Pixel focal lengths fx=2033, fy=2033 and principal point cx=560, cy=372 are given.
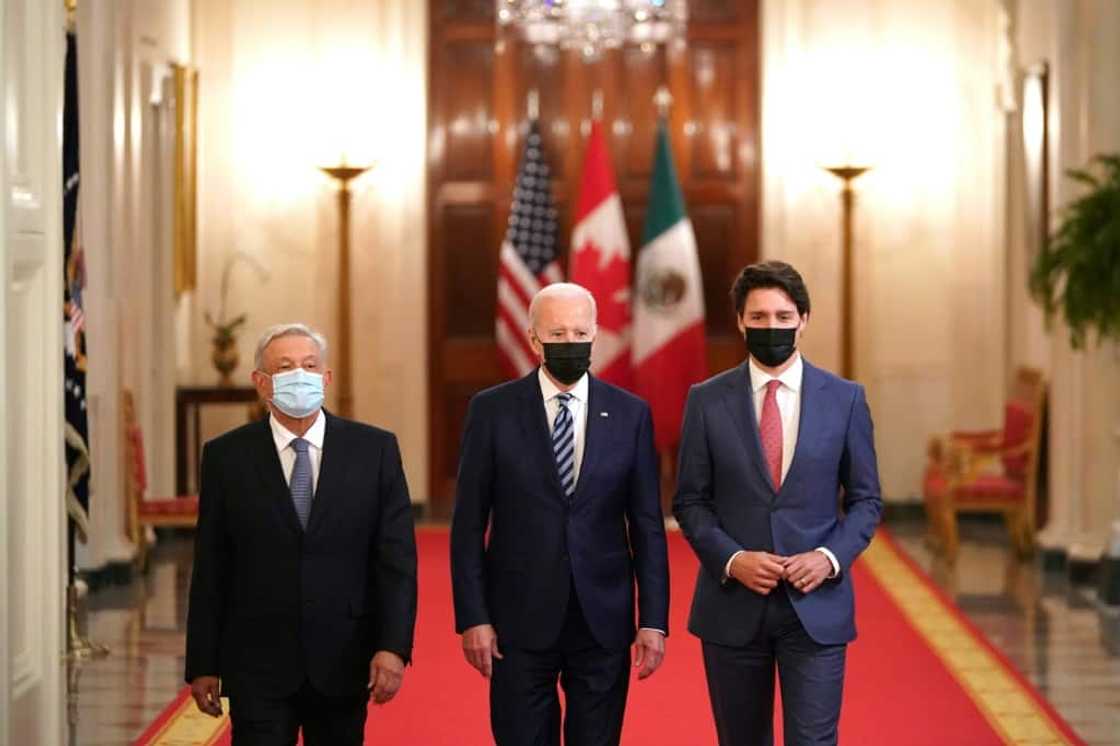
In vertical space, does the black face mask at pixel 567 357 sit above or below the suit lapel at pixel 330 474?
above

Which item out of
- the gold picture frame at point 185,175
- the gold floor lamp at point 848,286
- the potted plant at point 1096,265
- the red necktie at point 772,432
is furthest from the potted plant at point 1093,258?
the gold picture frame at point 185,175

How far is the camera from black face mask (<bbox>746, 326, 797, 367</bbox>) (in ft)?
17.5

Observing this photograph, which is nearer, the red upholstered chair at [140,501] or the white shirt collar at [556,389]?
the white shirt collar at [556,389]

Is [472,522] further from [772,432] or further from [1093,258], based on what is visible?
[1093,258]

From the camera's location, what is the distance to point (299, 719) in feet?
16.7

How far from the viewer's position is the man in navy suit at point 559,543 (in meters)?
5.30

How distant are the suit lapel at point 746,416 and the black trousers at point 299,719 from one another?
1184 mm

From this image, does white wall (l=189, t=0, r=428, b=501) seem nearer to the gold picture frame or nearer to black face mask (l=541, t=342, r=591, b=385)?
the gold picture frame

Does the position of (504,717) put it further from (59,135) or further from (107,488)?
(107,488)

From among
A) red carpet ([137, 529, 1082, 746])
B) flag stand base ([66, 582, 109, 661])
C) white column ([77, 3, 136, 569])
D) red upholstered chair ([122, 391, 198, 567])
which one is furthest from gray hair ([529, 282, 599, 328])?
red upholstered chair ([122, 391, 198, 567])

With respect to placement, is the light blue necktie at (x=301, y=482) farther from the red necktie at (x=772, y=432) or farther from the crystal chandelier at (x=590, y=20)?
the crystal chandelier at (x=590, y=20)

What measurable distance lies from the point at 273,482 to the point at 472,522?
0.59 metres

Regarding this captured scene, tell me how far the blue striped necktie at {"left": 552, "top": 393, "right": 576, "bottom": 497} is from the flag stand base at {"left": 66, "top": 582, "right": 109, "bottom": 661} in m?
3.94

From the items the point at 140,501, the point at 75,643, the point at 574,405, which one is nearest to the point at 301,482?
the point at 574,405
